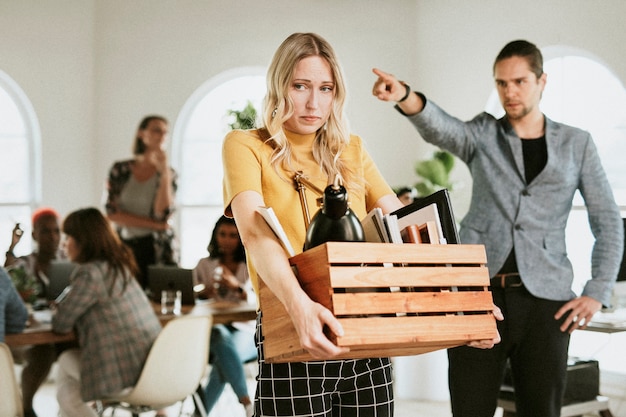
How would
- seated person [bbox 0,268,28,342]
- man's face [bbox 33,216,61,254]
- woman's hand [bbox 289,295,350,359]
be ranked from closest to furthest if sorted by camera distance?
woman's hand [bbox 289,295,350,359], seated person [bbox 0,268,28,342], man's face [bbox 33,216,61,254]

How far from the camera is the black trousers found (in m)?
2.40

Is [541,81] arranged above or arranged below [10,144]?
below

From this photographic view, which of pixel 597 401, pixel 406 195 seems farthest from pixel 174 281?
pixel 597 401

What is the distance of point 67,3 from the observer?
765 centimetres

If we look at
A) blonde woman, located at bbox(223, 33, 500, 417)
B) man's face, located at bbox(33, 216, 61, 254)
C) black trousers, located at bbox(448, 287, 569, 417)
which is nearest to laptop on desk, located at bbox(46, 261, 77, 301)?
man's face, located at bbox(33, 216, 61, 254)

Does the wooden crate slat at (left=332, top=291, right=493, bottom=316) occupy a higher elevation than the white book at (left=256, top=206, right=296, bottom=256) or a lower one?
lower

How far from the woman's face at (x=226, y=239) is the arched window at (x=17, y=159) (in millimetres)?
3198

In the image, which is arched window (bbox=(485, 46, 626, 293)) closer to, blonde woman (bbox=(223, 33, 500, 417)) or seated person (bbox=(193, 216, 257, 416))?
seated person (bbox=(193, 216, 257, 416))

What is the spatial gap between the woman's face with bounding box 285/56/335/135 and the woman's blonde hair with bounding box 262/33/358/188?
0.01m

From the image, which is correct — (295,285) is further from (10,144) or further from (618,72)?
(10,144)

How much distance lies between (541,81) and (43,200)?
6.04m

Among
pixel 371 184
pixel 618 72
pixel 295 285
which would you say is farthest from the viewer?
pixel 618 72

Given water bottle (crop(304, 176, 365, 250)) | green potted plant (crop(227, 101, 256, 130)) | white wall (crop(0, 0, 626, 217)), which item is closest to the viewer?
water bottle (crop(304, 176, 365, 250))

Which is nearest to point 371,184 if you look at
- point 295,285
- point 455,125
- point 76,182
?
point 295,285
